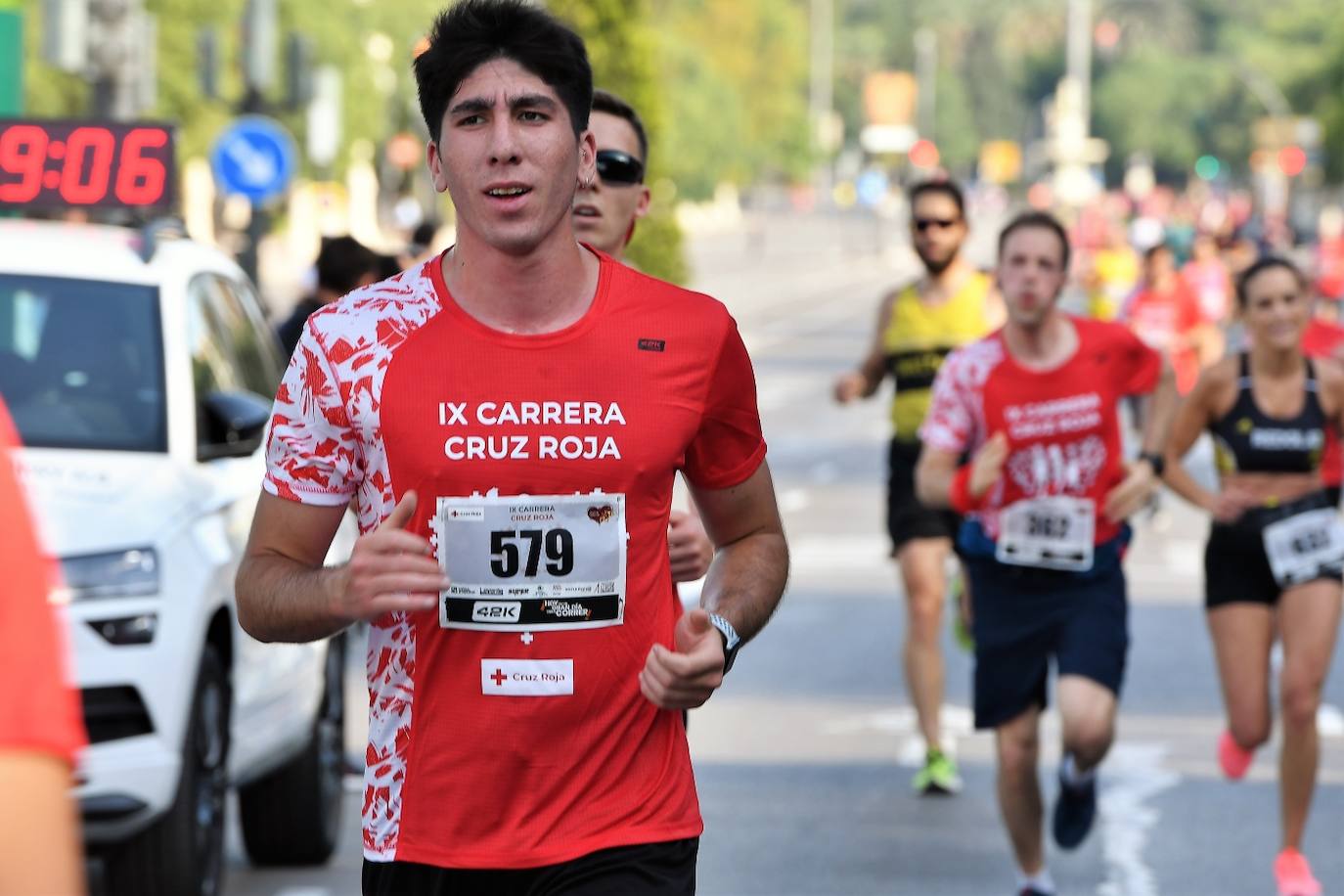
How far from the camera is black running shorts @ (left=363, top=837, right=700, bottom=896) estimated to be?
4.05 meters

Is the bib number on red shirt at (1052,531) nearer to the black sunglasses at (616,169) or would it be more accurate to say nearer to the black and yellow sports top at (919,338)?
the black sunglasses at (616,169)

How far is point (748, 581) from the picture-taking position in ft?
14.3

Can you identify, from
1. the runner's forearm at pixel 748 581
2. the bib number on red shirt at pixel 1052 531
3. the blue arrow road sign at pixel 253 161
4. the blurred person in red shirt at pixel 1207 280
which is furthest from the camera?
the blue arrow road sign at pixel 253 161

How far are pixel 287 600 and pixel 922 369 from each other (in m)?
Result: 6.83

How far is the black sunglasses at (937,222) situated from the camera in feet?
34.3

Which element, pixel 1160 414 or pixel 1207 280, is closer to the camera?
pixel 1160 414

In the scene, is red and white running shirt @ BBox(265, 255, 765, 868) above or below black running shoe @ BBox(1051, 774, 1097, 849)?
above

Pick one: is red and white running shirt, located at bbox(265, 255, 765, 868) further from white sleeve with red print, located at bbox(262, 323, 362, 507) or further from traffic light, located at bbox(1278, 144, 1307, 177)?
traffic light, located at bbox(1278, 144, 1307, 177)

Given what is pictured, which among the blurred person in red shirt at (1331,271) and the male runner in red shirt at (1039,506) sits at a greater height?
the blurred person in red shirt at (1331,271)

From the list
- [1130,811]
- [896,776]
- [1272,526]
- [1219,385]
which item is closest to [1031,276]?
[1219,385]

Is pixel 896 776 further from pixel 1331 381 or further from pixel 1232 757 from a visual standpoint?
pixel 1331 381

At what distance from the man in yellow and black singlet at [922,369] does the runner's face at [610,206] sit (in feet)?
12.7

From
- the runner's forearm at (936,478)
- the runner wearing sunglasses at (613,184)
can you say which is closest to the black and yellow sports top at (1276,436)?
the runner's forearm at (936,478)

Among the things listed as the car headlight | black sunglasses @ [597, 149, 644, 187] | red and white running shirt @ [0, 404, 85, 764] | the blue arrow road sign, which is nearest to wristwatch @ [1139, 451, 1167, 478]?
black sunglasses @ [597, 149, 644, 187]
